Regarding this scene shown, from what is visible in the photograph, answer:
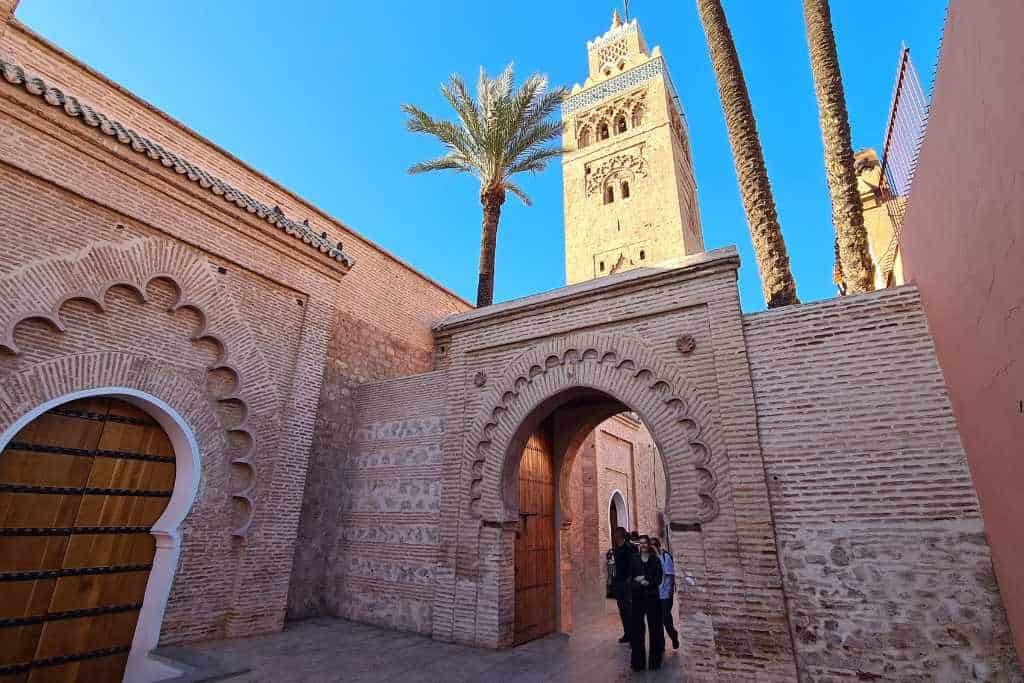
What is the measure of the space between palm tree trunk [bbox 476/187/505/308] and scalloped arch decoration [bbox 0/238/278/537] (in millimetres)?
5624

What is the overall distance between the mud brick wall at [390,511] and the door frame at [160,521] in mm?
2367

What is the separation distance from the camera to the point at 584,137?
2058cm

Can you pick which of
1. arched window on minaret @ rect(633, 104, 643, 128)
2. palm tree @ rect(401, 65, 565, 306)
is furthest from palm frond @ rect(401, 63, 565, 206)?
arched window on minaret @ rect(633, 104, 643, 128)

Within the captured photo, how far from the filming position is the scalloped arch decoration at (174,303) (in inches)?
194

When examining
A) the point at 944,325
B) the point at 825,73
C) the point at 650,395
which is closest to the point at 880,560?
the point at 944,325

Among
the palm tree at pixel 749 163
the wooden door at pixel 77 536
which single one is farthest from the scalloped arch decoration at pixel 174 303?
the palm tree at pixel 749 163

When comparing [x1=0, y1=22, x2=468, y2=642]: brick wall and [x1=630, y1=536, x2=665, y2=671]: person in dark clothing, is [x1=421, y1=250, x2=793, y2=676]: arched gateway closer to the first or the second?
[x1=630, y1=536, x2=665, y2=671]: person in dark clothing

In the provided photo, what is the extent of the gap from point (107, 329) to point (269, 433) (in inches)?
87.5

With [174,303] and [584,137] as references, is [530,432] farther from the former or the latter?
[584,137]

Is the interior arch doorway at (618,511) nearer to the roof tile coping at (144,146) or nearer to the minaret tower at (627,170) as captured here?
the minaret tower at (627,170)

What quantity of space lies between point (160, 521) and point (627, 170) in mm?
16985

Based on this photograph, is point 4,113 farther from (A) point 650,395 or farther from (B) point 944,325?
(B) point 944,325

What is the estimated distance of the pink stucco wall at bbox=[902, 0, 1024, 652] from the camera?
261 centimetres

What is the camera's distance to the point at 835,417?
4648 mm
